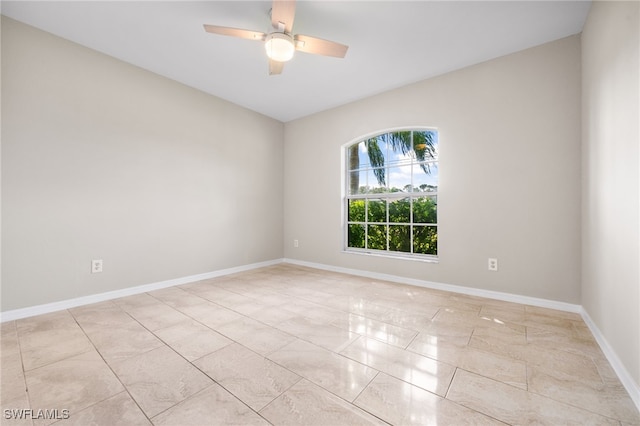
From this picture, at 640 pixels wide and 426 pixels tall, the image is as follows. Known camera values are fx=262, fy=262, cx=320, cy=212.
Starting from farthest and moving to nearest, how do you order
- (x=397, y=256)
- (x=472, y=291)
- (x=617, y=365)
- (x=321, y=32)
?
(x=397, y=256) → (x=472, y=291) → (x=321, y=32) → (x=617, y=365)

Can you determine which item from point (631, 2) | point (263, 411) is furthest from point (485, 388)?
point (631, 2)

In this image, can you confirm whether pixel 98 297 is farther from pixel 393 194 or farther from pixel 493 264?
pixel 493 264

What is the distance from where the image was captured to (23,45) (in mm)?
2377

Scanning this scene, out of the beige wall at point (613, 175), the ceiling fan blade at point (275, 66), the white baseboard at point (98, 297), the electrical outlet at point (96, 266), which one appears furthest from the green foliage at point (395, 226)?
the electrical outlet at point (96, 266)

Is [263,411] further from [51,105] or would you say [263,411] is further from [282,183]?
[282,183]

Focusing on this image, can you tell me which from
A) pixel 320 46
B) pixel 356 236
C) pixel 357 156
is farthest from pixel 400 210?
pixel 320 46

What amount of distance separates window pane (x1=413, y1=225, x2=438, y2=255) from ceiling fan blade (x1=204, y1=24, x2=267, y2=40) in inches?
113

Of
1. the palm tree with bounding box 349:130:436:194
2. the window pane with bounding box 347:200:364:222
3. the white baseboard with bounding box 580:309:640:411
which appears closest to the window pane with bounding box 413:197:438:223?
the palm tree with bounding box 349:130:436:194

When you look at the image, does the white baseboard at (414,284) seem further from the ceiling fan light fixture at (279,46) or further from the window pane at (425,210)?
the ceiling fan light fixture at (279,46)

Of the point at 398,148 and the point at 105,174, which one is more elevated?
the point at 398,148

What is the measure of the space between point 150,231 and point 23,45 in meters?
2.03

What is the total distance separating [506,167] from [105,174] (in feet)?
14.3

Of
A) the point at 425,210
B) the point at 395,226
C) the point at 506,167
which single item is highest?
the point at 506,167

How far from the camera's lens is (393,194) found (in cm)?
384
